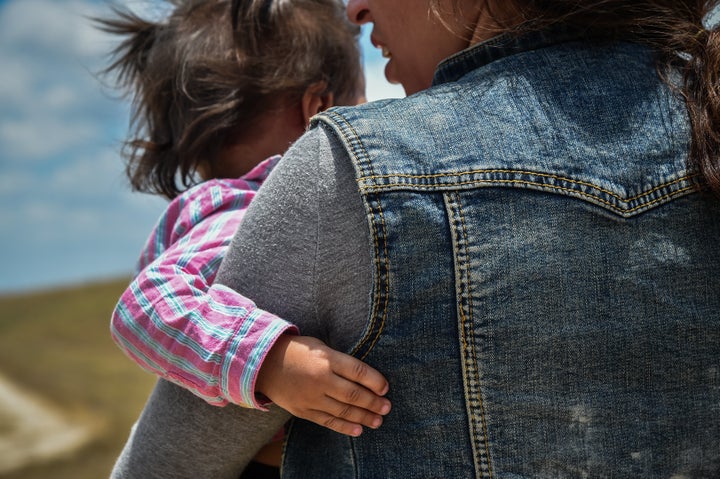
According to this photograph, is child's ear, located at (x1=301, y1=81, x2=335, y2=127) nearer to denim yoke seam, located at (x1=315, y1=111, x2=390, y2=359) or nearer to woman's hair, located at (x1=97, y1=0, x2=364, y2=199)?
woman's hair, located at (x1=97, y1=0, x2=364, y2=199)

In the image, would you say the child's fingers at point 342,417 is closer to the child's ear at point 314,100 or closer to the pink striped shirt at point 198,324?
the pink striped shirt at point 198,324

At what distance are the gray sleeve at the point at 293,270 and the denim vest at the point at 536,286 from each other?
0.03 metres

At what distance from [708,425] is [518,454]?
0.30 metres

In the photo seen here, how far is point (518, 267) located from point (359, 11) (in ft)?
2.35

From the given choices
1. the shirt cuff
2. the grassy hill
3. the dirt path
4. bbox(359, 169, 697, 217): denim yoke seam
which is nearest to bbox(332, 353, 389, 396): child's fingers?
the shirt cuff

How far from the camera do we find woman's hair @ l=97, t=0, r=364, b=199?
204 cm

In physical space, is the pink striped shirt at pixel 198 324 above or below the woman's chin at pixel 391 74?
below

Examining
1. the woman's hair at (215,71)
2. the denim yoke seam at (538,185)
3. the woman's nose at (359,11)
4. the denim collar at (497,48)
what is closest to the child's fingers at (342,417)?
the denim yoke seam at (538,185)

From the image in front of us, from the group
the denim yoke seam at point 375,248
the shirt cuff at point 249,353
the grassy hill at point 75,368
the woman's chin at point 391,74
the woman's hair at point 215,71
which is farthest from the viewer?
the grassy hill at point 75,368

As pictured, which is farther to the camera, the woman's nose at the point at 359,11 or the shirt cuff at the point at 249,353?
the woman's nose at the point at 359,11

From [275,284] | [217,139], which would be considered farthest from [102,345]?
[275,284]

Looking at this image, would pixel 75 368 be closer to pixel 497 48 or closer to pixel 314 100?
pixel 314 100

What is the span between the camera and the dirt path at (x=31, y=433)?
10.2 meters

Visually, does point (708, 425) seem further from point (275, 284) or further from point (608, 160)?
point (275, 284)
